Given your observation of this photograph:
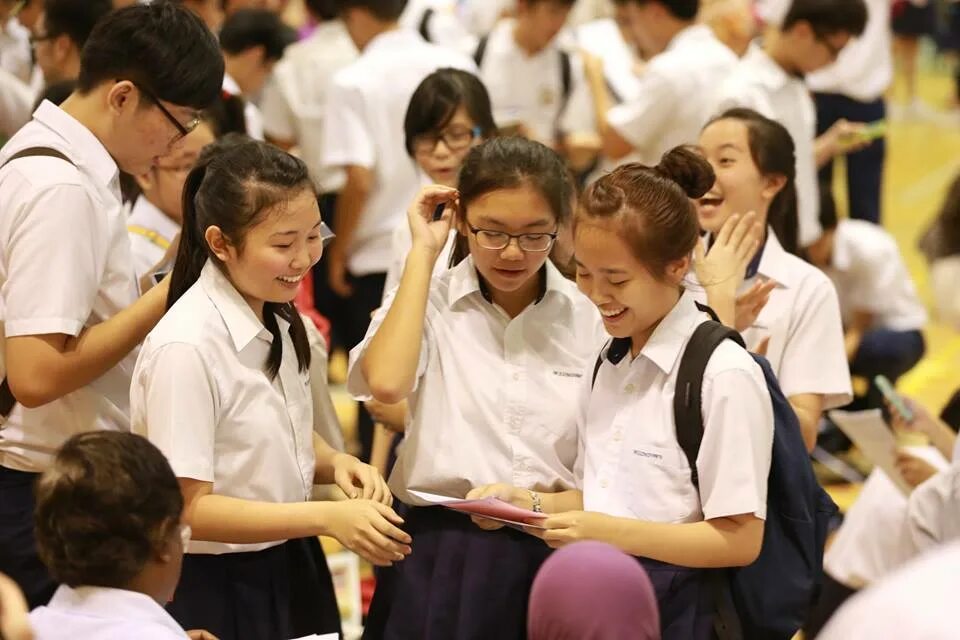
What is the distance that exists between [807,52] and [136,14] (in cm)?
309

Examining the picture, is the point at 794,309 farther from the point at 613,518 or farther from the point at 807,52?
the point at 807,52

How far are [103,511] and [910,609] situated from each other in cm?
123

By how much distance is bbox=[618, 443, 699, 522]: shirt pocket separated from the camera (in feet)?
8.27

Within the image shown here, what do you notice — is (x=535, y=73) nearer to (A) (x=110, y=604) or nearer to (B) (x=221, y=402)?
(B) (x=221, y=402)

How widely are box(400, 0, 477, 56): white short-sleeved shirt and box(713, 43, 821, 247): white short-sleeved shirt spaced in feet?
4.73

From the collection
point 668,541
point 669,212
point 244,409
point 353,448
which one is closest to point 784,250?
point 669,212

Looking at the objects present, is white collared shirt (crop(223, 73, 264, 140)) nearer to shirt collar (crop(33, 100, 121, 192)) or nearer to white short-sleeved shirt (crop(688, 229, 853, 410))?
shirt collar (crop(33, 100, 121, 192))

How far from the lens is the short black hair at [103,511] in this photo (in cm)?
207

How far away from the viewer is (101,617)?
2.06 m

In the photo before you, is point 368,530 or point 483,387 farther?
point 483,387

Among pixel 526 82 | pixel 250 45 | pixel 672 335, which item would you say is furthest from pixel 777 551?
pixel 526 82

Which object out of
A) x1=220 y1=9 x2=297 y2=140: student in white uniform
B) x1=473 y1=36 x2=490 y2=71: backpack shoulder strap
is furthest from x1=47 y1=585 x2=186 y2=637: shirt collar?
x1=473 y1=36 x2=490 y2=71: backpack shoulder strap

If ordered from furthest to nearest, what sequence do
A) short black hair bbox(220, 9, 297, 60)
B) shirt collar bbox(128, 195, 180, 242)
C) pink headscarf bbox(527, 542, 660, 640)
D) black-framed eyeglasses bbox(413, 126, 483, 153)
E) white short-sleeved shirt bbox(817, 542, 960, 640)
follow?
short black hair bbox(220, 9, 297, 60), black-framed eyeglasses bbox(413, 126, 483, 153), shirt collar bbox(128, 195, 180, 242), pink headscarf bbox(527, 542, 660, 640), white short-sleeved shirt bbox(817, 542, 960, 640)

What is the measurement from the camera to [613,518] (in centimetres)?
248
